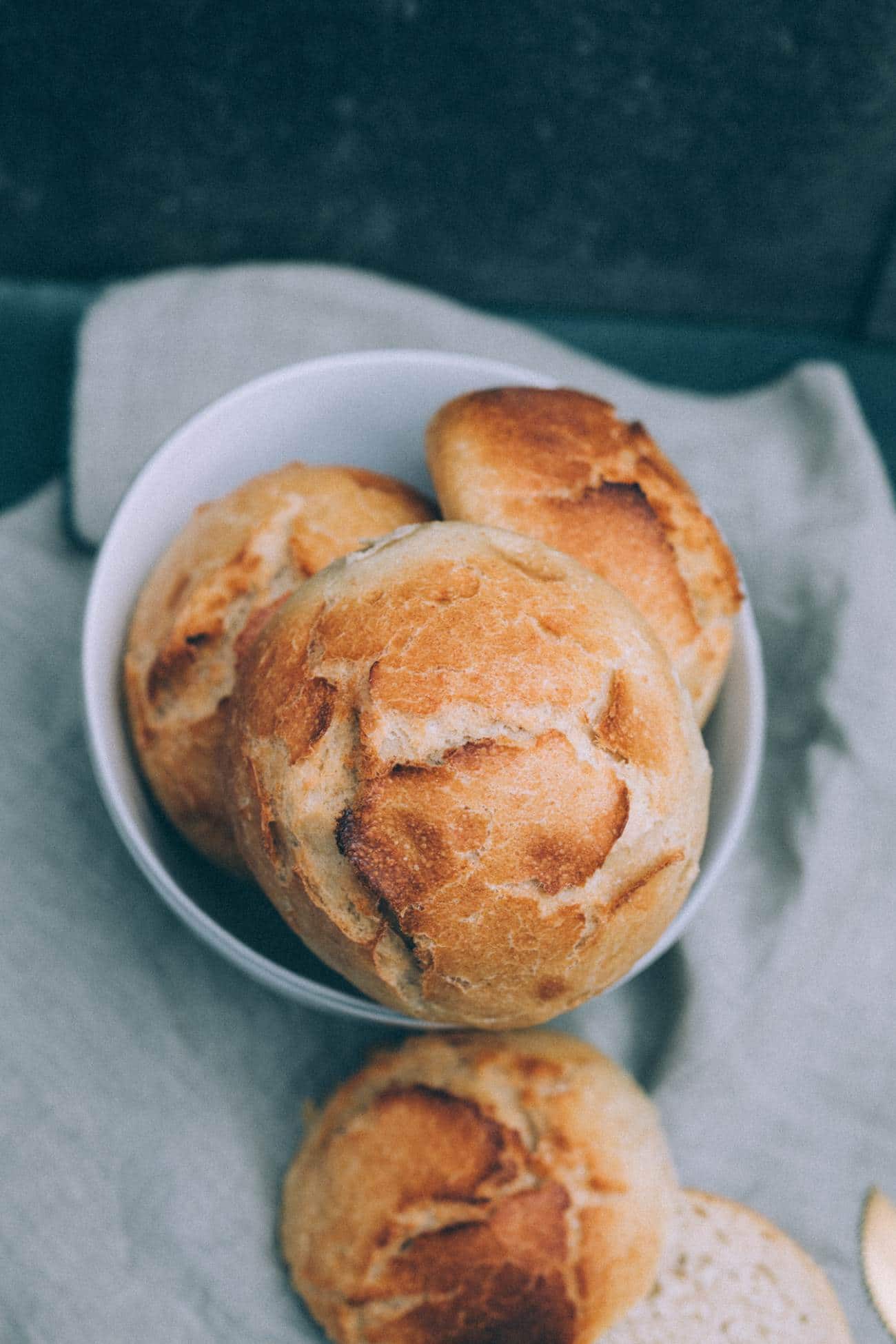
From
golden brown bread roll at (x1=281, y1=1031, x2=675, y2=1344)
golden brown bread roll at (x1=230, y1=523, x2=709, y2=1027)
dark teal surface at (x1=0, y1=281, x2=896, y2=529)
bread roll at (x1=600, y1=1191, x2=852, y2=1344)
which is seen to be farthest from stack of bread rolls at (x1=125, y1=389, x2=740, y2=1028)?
dark teal surface at (x1=0, y1=281, x2=896, y2=529)

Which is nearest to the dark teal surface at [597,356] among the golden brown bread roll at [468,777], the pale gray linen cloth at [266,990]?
the pale gray linen cloth at [266,990]

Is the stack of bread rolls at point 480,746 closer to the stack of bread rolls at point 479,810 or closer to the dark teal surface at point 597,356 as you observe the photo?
the stack of bread rolls at point 479,810

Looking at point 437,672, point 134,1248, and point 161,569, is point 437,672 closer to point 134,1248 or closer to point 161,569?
point 161,569

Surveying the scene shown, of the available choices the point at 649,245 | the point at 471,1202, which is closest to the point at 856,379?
the point at 649,245

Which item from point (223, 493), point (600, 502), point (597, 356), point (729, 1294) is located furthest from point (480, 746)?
point (597, 356)

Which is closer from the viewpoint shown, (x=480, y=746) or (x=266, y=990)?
(x=480, y=746)

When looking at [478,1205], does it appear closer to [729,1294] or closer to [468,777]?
[729,1294]
